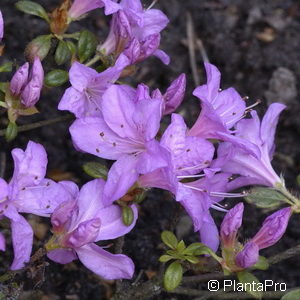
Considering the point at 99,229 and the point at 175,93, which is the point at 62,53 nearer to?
the point at 175,93

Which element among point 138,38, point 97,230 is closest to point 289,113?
point 138,38

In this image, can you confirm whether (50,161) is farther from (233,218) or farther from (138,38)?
(233,218)

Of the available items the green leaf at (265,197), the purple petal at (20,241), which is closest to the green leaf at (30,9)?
the purple petal at (20,241)

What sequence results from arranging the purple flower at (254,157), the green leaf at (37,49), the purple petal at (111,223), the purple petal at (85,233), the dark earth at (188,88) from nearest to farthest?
the purple petal at (85,233) → the purple petal at (111,223) → the purple flower at (254,157) → the green leaf at (37,49) → the dark earth at (188,88)

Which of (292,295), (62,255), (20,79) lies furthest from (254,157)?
(20,79)

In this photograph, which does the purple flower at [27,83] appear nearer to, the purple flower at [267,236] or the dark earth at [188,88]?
the dark earth at [188,88]

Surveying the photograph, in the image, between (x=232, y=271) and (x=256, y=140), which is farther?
(x=256, y=140)

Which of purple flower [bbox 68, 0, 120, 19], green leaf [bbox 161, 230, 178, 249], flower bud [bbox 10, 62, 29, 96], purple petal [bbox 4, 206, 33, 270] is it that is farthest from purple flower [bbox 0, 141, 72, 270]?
purple flower [bbox 68, 0, 120, 19]
